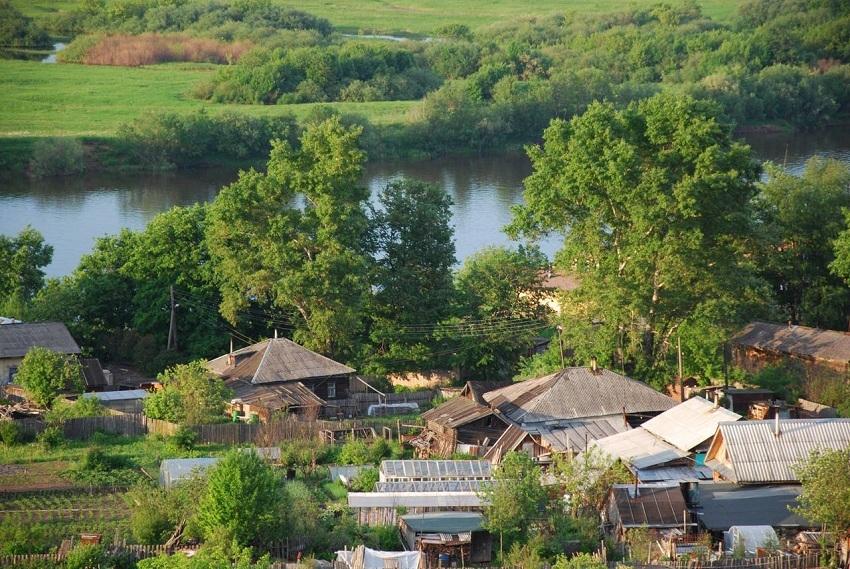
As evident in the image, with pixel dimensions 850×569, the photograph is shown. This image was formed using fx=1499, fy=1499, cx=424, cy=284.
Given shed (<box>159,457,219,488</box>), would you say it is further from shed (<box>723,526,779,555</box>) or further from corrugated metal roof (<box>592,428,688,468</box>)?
shed (<box>723,526,779,555</box>)

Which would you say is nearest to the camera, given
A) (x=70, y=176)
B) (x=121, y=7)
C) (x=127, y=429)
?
(x=127, y=429)

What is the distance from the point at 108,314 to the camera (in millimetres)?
39219

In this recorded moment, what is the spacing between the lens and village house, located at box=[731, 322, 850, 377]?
114 feet

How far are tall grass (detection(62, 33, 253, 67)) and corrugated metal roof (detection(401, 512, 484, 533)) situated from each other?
68020 millimetres

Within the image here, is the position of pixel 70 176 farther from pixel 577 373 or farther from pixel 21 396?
pixel 577 373

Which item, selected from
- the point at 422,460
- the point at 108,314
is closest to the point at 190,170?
the point at 108,314

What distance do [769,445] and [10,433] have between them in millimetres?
14343

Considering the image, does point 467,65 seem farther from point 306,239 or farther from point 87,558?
point 87,558

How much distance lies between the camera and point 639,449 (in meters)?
27.4

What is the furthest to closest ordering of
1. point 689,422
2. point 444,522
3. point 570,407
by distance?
point 570,407 < point 689,422 < point 444,522

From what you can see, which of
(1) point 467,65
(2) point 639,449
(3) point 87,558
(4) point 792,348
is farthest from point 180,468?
(1) point 467,65

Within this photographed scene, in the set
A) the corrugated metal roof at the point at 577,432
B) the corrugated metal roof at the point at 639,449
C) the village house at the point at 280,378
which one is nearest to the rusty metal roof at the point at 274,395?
the village house at the point at 280,378

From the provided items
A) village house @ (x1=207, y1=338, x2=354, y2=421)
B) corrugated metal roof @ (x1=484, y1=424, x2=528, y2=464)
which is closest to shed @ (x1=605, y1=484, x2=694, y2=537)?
corrugated metal roof @ (x1=484, y1=424, x2=528, y2=464)

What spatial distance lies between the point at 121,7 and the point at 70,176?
3235 centimetres
